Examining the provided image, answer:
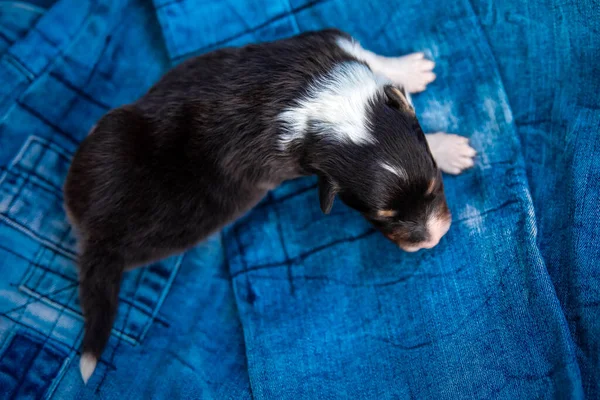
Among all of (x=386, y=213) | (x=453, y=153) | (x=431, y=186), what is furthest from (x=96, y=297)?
(x=453, y=153)

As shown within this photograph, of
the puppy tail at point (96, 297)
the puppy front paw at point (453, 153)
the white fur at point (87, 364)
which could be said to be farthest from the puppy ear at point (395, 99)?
the white fur at point (87, 364)

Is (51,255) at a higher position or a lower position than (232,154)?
lower

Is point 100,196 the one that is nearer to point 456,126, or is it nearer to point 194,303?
point 194,303

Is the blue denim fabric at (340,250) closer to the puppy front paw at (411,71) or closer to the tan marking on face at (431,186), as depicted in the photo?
the puppy front paw at (411,71)

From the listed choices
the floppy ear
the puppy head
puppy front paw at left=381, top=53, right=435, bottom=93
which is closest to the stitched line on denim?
Result: the floppy ear

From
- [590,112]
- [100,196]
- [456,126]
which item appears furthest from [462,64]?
[100,196]

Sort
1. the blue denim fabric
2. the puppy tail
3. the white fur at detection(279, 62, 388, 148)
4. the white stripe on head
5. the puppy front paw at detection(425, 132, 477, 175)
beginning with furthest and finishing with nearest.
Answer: the puppy front paw at detection(425, 132, 477, 175), the puppy tail, the blue denim fabric, the white fur at detection(279, 62, 388, 148), the white stripe on head

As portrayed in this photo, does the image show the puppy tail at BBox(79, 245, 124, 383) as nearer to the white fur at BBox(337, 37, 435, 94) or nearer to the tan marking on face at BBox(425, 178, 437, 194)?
the tan marking on face at BBox(425, 178, 437, 194)

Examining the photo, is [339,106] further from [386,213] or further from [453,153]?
[453,153]
